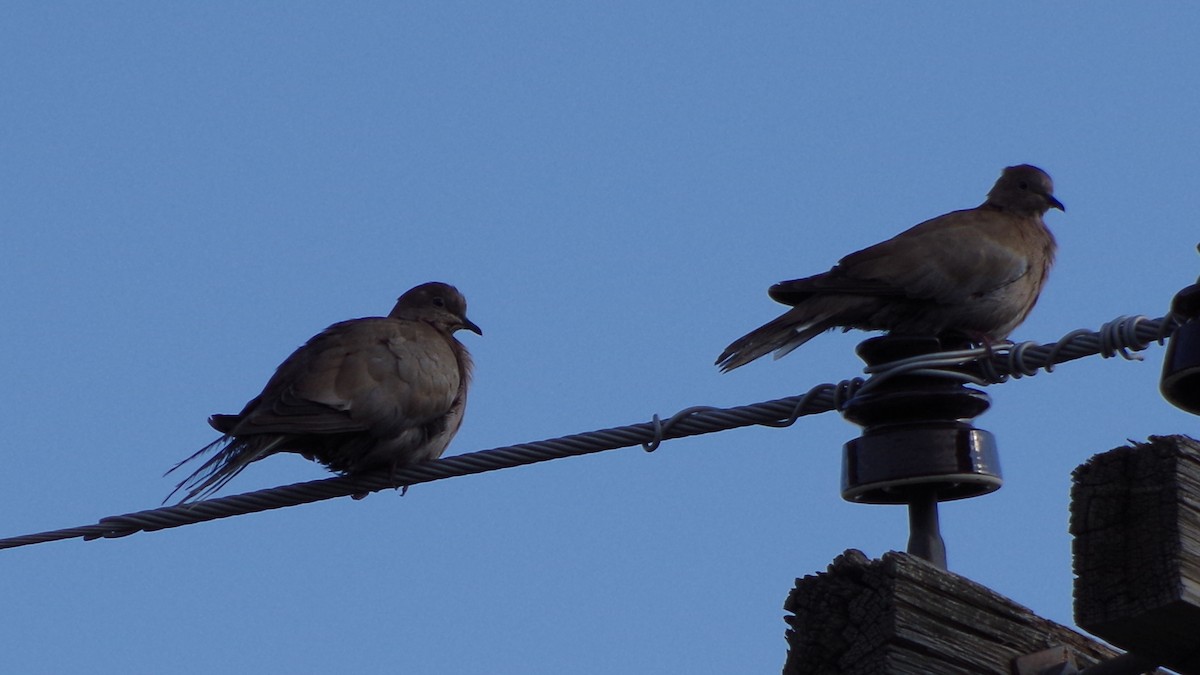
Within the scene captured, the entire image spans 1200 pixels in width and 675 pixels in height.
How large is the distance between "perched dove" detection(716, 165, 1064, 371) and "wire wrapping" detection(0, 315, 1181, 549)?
2.10 meters

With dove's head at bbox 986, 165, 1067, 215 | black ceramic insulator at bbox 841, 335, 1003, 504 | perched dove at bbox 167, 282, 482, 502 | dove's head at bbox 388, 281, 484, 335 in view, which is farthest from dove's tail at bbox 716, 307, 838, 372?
black ceramic insulator at bbox 841, 335, 1003, 504

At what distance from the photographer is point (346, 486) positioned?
5.83 m

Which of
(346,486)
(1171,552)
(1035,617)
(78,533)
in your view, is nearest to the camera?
(1171,552)

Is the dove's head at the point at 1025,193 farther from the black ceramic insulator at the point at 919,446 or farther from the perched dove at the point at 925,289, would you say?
the black ceramic insulator at the point at 919,446

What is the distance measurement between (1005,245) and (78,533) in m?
4.03

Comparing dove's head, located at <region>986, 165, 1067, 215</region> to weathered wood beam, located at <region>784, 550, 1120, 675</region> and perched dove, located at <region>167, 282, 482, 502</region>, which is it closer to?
perched dove, located at <region>167, 282, 482, 502</region>

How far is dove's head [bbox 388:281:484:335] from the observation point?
8173 millimetres

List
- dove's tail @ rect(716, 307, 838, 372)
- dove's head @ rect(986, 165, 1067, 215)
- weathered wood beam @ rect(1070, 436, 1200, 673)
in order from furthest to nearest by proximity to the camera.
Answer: dove's head @ rect(986, 165, 1067, 215)
dove's tail @ rect(716, 307, 838, 372)
weathered wood beam @ rect(1070, 436, 1200, 673)

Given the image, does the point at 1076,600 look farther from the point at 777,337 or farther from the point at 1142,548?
the point at 777,337

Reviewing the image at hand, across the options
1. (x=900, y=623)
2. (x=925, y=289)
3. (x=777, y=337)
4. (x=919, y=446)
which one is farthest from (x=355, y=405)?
(x=900, y=623)

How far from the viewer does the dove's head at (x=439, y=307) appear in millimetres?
8173

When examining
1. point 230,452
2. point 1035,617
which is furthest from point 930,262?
point 1035,617

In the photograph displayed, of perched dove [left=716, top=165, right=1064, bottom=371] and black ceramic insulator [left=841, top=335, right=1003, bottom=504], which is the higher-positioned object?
perched dove [left=716, top=165, right=1064, bottom=371]

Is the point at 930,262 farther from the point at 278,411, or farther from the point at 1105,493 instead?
the point at 1105,493
